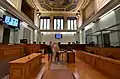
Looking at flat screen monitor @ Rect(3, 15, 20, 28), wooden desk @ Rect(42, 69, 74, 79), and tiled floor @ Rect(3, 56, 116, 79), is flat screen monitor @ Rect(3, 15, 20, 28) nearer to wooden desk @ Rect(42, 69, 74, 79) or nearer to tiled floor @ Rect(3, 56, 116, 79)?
tiled floor @ Rect(3, 56, 116, 79)

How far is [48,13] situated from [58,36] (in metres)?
3.44

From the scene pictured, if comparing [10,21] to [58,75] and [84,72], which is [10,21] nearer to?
[58,75]

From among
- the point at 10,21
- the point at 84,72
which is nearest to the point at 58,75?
the point at 84,72

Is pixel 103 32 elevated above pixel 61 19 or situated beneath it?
situated beneath

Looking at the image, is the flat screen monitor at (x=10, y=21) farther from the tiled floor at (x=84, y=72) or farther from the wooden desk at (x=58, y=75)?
the wooden desk at (x=58, y=75)

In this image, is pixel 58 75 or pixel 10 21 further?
pixel 10 21

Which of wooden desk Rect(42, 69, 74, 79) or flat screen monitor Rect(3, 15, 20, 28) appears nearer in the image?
wooden desk Rect(42, 69, 74, 79)

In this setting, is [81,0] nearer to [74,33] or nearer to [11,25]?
[74,33]

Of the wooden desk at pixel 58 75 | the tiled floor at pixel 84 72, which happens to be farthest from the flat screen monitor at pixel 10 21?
the wooden desk at pixel 58 75

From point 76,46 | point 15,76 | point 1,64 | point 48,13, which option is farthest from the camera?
point 48,13

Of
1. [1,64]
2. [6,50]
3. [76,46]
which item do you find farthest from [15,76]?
[76,46]

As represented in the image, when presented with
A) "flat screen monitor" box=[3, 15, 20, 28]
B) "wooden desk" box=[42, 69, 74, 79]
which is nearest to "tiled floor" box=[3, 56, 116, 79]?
"wooden desk" box=[42, 69, 74, 79]

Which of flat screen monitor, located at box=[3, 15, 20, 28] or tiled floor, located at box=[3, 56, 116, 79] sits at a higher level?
flat screen monitor, located at box=[3, 15, 20, 28]

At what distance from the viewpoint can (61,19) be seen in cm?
1587
